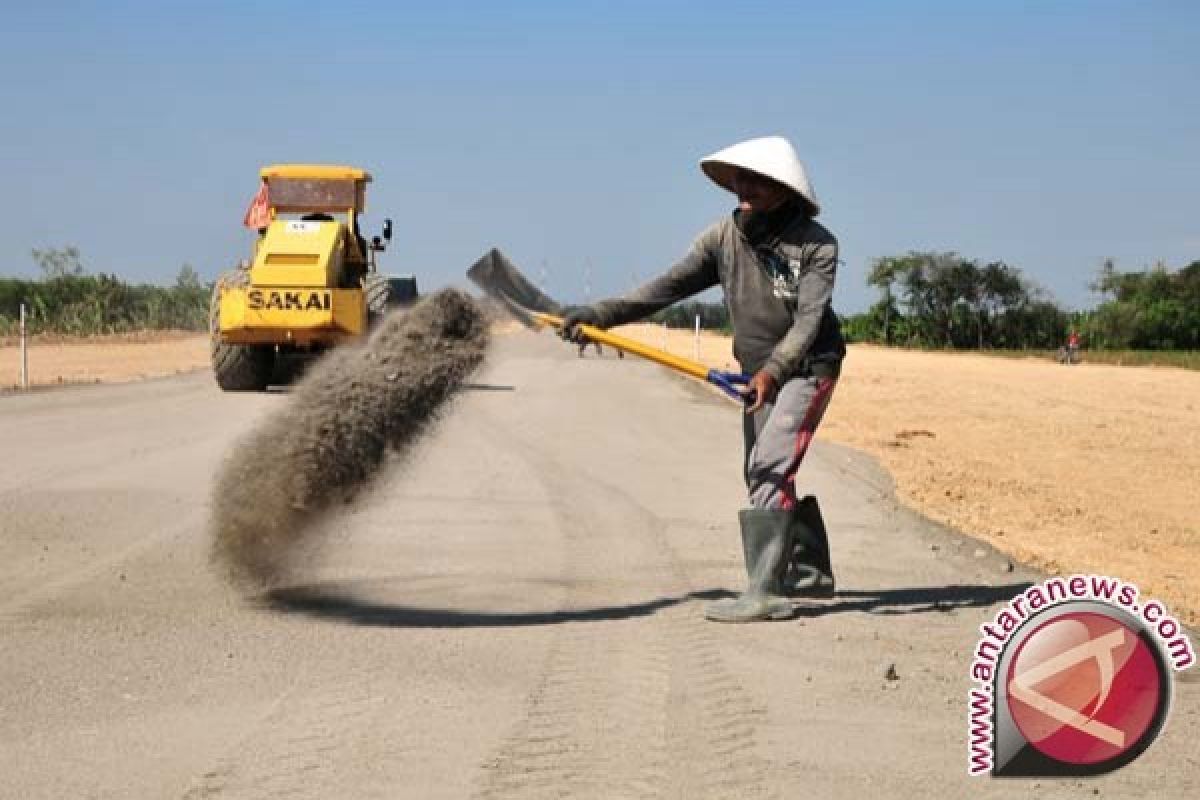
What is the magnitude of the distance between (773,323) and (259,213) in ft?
53.8

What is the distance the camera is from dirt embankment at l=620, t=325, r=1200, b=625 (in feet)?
35.9

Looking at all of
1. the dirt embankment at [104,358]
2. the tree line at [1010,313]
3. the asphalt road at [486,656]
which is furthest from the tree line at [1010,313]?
the asphalt road at [486,656]

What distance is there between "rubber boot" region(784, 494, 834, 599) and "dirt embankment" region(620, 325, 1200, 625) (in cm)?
190

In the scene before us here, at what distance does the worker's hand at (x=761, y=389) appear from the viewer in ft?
23.7

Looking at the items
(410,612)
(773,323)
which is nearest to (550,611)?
(410,612)

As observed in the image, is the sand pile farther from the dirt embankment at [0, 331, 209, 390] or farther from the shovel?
the dirt embankment at [0, 331, 209, 390]

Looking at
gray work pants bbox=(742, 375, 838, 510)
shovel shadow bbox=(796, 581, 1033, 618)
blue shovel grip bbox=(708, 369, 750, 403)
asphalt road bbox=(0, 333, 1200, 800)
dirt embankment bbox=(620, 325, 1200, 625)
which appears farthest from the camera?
dirt embankment bbox=(620, 325, 1200, 625)

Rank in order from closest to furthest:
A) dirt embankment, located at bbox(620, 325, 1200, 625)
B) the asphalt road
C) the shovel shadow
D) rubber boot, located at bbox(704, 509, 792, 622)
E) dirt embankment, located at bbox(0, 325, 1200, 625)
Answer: the asphalt road < rubber boot, located at bbox(704, 509, 792, 622) < the shovel shadow < dirt embankment, located at bbox(620, 325, 1200, 625) < dirt embankment, located at bbox(0, 325, 1200, 625)

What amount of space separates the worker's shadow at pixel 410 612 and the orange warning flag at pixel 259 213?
1559 cm

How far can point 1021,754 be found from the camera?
4.91 metres

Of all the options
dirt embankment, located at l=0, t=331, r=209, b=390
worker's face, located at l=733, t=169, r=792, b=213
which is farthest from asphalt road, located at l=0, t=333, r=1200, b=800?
dirt embankment, located at l=0, t=331, r=209, b=390

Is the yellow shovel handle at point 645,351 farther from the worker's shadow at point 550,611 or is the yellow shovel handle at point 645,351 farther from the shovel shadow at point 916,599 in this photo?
the shovel shadow at point 916,599

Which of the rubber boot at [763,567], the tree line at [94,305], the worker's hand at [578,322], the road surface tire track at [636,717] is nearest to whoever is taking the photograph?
the road surface tire track at [636,717]

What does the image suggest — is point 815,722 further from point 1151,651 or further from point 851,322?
point 851,322
